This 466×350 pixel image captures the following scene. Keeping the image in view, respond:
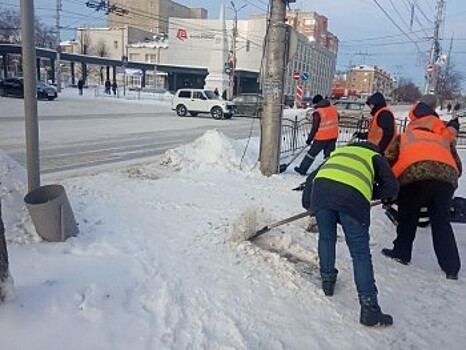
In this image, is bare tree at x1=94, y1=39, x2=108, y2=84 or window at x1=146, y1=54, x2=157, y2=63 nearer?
bare tree at x1=94, y1=39, x2=108, y2=84

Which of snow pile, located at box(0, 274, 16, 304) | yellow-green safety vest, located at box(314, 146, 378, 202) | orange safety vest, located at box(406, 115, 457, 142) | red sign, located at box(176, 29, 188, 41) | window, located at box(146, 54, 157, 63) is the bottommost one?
snow pile, located at box(0, 274, 16, 304)

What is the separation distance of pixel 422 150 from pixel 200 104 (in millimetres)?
24323

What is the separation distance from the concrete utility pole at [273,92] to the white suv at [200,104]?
19.0 metres

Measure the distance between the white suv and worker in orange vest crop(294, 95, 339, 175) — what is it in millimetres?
18771

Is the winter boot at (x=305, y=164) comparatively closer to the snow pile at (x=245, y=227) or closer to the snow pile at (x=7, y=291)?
the snow pile at (x=245, y=227)

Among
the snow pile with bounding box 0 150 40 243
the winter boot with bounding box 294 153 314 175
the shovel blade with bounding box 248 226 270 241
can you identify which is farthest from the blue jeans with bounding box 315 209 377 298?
the winter boot with bounding box 294 153 314 175

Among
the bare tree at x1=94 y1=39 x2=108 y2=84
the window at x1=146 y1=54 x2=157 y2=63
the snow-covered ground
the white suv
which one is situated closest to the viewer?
the snow-covered ground

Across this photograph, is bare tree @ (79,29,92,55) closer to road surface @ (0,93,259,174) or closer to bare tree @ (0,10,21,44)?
bare tree @ (0,10,21,44)

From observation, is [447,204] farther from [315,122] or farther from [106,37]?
[106,37]

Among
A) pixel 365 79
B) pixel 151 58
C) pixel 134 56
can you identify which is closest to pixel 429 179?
pixel 151 58

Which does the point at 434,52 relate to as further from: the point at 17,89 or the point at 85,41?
the point at 85,41

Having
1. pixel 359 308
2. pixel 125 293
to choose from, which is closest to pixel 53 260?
pixel 125 293

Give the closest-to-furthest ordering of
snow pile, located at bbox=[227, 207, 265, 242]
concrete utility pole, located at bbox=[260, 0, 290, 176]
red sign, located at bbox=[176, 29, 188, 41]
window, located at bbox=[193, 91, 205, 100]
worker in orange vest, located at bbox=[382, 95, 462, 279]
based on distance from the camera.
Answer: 1. worker in orange vest, located at bbox=[382, 95, 462, 279]
2. snow pile, located at bbox=[227, 207, 265, 242]
3. concrete utility pole, located at bbox=[260, 0, 290, 176]
4. window, located at bbox=[193, 91, 205, 100]
5. red sign, located at bbox=[176, 29, 188, 41]

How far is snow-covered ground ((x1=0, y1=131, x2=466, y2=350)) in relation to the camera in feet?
10.0
